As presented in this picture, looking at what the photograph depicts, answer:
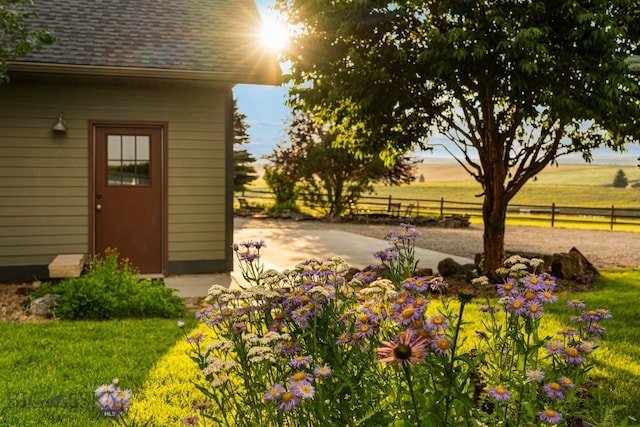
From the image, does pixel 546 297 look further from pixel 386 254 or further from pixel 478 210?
pixel 478 210

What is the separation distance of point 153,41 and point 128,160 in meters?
1.87

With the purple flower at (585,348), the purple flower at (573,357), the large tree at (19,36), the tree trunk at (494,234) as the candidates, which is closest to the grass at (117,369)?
the purple flower at (585,348)

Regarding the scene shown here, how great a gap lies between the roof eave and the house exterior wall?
465 millimetres

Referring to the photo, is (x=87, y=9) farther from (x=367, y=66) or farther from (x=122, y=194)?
(x=367, y=66)

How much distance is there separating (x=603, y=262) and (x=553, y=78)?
6670 millimetres

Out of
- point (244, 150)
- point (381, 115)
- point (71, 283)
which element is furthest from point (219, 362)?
point (244, 150)

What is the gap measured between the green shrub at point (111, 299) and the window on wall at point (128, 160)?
240cm

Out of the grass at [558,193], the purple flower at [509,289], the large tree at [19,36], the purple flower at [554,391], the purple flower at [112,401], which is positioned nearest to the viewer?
the purple flower at [112,401]

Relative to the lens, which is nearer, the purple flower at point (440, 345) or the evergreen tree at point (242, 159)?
the purple flower at point (440, 345)

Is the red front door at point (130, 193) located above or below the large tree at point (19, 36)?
below

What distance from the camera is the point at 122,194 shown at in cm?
928

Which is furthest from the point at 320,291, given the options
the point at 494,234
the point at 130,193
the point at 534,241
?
the point at 534,241

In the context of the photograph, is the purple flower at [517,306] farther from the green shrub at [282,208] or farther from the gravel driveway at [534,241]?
the green shrub at [282,208]

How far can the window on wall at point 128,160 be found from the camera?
9.23 meters
